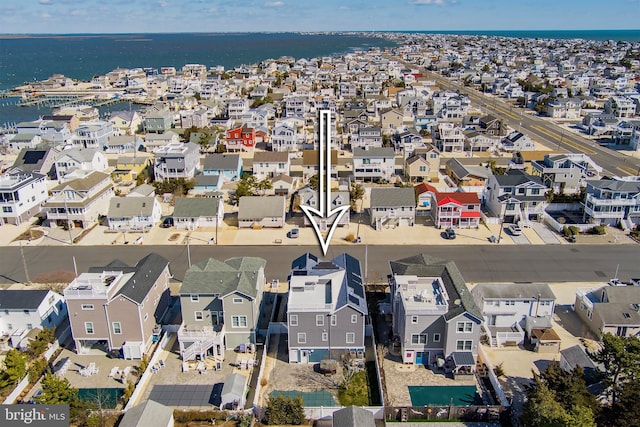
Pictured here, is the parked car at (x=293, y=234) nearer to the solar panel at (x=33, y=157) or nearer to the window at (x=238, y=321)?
the window at (x=238, y=321)

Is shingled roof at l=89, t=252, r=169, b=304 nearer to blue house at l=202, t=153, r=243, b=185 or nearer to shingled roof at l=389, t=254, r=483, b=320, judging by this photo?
shingled roof at l=389, t=254, r=483, b=320

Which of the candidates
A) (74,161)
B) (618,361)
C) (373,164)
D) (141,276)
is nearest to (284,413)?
(141,276)

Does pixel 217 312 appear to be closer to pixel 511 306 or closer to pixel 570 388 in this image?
pixel 511 306

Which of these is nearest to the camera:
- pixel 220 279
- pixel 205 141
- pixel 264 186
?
pixel 220 279

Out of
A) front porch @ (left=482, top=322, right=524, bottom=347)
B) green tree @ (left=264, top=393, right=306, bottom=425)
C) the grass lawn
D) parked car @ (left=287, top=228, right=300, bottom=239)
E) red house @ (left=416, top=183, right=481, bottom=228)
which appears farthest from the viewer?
red house @ (left=416, top=183, right=481, bottom=228)

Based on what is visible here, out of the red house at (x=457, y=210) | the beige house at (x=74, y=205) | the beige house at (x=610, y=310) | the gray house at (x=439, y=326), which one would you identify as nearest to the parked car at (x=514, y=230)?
the red house at (x=457, y=210)

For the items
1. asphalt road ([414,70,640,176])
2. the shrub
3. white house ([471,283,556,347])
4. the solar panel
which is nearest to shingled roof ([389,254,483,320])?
white house ([471,283,556,347])
